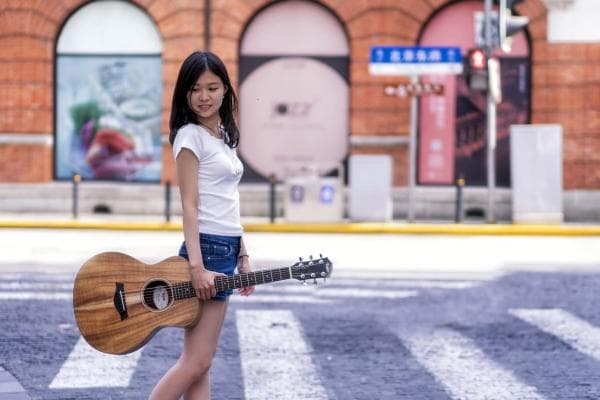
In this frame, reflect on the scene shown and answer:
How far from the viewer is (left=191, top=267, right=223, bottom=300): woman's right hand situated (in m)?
4.21

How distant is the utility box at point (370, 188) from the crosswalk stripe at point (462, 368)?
43.1ft

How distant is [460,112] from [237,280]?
20149 mm

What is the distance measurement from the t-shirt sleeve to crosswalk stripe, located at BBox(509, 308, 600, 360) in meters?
4.34

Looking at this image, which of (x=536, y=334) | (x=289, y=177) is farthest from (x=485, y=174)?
(x=536, y=334)

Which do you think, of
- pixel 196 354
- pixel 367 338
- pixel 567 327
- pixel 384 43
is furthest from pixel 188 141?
pixel 384 43

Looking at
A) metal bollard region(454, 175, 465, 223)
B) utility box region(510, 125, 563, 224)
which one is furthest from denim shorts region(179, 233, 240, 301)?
utility box region(510, 125, 563, 224)

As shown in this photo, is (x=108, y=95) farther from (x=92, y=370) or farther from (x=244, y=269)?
(x=244, y=269)

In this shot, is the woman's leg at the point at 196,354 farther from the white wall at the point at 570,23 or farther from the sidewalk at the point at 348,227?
the white wall at the point at 570,23

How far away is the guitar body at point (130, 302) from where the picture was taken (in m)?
4.27

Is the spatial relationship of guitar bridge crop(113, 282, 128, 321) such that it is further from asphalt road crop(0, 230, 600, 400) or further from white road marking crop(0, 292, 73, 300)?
white road marking crop(0, 292, 73, 300)

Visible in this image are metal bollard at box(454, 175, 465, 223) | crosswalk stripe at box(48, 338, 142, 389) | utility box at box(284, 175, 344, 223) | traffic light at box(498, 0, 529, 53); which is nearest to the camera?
crosswalk stripe at box(48, 338, 142, 389)

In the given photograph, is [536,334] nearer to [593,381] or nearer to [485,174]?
[593,381]

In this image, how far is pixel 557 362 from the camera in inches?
289

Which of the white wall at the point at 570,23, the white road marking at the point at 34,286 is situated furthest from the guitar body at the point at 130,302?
the white wall at the point at 570,23
